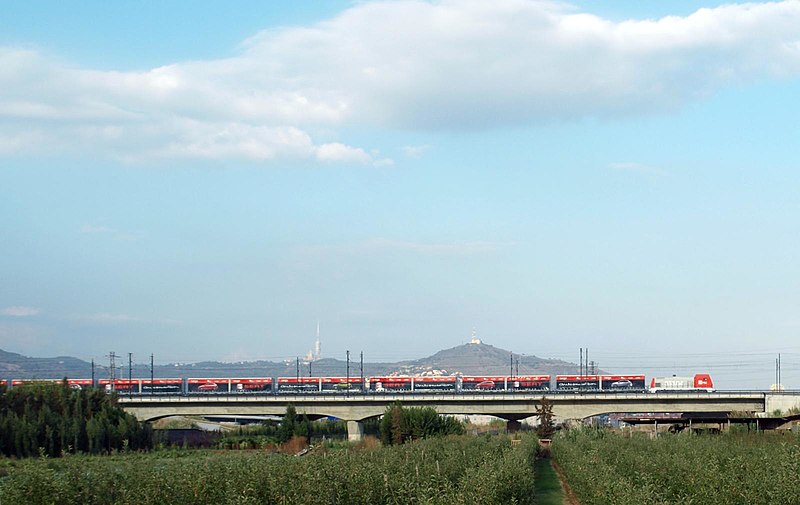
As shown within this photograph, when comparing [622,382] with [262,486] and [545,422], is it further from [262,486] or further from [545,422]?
[262,486]

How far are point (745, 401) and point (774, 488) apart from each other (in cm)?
9601

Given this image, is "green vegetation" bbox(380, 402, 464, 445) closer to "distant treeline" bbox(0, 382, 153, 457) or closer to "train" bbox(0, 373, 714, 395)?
"distant treeline" bbox(0, 382, 153, 457)

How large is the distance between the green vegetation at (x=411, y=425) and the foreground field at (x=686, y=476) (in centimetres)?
4034

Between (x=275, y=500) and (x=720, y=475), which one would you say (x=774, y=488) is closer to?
(x=720, y=475)

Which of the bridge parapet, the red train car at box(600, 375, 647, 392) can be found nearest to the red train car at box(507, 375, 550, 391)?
the red train car at box(600, 375, 647, 392)

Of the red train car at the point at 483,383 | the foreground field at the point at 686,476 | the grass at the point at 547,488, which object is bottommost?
the grass at the point at 547,488

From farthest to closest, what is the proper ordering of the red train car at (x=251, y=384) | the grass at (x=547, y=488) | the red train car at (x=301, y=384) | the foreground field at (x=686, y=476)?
1. the red train car at (x=301, y=384)
2. the red train car at (x=251, y=384)
3. the grass at (x=547, y=488)
4. the foreground field at (x=686, y=476)

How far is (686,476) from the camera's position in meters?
33.8

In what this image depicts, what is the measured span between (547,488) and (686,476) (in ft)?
66.3

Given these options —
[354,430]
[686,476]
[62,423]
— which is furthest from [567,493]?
[354,430]

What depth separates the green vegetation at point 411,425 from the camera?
90.3 metres

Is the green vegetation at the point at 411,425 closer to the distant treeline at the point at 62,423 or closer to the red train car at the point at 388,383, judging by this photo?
the distant treeline at the point at 62,423

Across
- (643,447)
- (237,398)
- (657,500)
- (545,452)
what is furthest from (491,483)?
(237,398)

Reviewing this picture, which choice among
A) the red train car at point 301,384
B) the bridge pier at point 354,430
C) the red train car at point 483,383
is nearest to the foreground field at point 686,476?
the bridge pier at point 354,430
